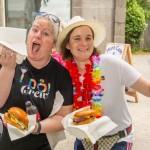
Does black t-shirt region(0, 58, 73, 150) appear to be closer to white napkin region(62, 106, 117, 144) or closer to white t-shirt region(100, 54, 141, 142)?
white napkin region(62, 106, 117, 144)

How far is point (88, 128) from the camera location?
2.18m

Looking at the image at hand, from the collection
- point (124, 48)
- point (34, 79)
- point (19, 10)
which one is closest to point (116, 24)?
point (124, 48)

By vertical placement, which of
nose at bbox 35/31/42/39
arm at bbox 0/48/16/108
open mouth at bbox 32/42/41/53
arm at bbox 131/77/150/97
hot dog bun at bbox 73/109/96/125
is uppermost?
nose at bbox 35/31/42/39

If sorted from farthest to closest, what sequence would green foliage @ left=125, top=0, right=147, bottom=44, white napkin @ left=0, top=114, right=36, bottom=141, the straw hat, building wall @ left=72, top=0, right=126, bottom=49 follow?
green foliage @ left=125, top=0, right=147, bottom=44, building wall @ left=72, top=0, right=126, bottom=49, the straw hat, white napkin @ left=0, top=114, right=36, bottom=141

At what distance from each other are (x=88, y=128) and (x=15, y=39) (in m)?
0.79

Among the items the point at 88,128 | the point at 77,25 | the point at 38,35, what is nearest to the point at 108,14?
the point at 77,25

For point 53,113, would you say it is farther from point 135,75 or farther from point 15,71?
point 135,75

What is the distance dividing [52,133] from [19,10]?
20.2ft

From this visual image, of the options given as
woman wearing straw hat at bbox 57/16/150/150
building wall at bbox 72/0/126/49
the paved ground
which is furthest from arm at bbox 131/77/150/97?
building wall at bbox 72/0/126/49

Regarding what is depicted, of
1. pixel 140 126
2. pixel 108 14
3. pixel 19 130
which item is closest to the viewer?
pixel 19 130

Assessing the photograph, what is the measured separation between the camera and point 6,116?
82.8 inches

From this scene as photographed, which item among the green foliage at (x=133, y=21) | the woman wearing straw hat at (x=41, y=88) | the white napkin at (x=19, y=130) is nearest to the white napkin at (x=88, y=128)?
the woman wearing straw hat at (x=41, y=88)

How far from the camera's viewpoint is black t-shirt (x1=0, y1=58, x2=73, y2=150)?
228 cm

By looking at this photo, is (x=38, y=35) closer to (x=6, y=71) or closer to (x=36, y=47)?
(x=36, y=47)
